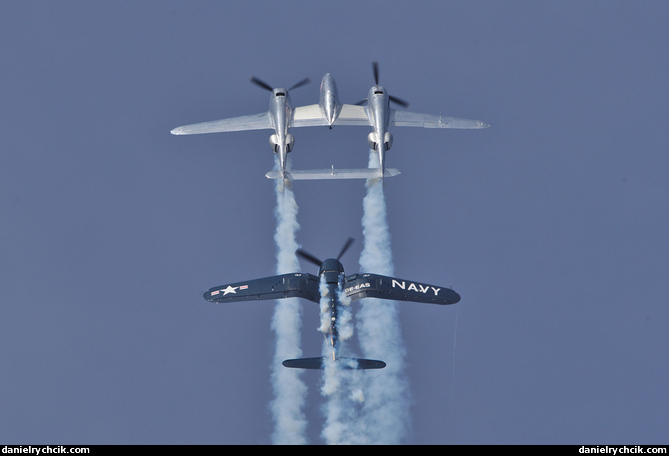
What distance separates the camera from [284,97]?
113125 millimetres

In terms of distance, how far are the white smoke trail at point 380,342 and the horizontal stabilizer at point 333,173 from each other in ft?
12.5

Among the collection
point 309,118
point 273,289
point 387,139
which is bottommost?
point 273,289

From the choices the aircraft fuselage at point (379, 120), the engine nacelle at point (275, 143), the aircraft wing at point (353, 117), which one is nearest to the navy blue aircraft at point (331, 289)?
the aircraft fuselage at point (379, 120)

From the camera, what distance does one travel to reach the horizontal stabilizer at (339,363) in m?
96.1

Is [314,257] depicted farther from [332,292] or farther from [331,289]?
[332,292]

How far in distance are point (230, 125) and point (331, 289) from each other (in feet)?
71.7

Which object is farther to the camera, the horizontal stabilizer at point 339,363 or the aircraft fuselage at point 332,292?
the aircraft fuselage at point 332,292

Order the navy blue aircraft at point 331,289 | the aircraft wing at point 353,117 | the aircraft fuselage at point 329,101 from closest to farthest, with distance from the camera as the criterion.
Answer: the navy blue aircraft at point 331,289 → the aircraft fuselage at point 329,101 → the aircraft wing at point 353,117

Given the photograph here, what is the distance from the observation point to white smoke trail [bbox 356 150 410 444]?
321 ft

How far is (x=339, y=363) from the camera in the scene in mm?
97750

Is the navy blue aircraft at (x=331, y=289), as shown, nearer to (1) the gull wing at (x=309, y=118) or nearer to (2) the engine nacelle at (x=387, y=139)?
(2) the engine nacelle at (x=387, y=139)

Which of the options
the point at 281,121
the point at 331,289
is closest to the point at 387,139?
the point at 281,121
